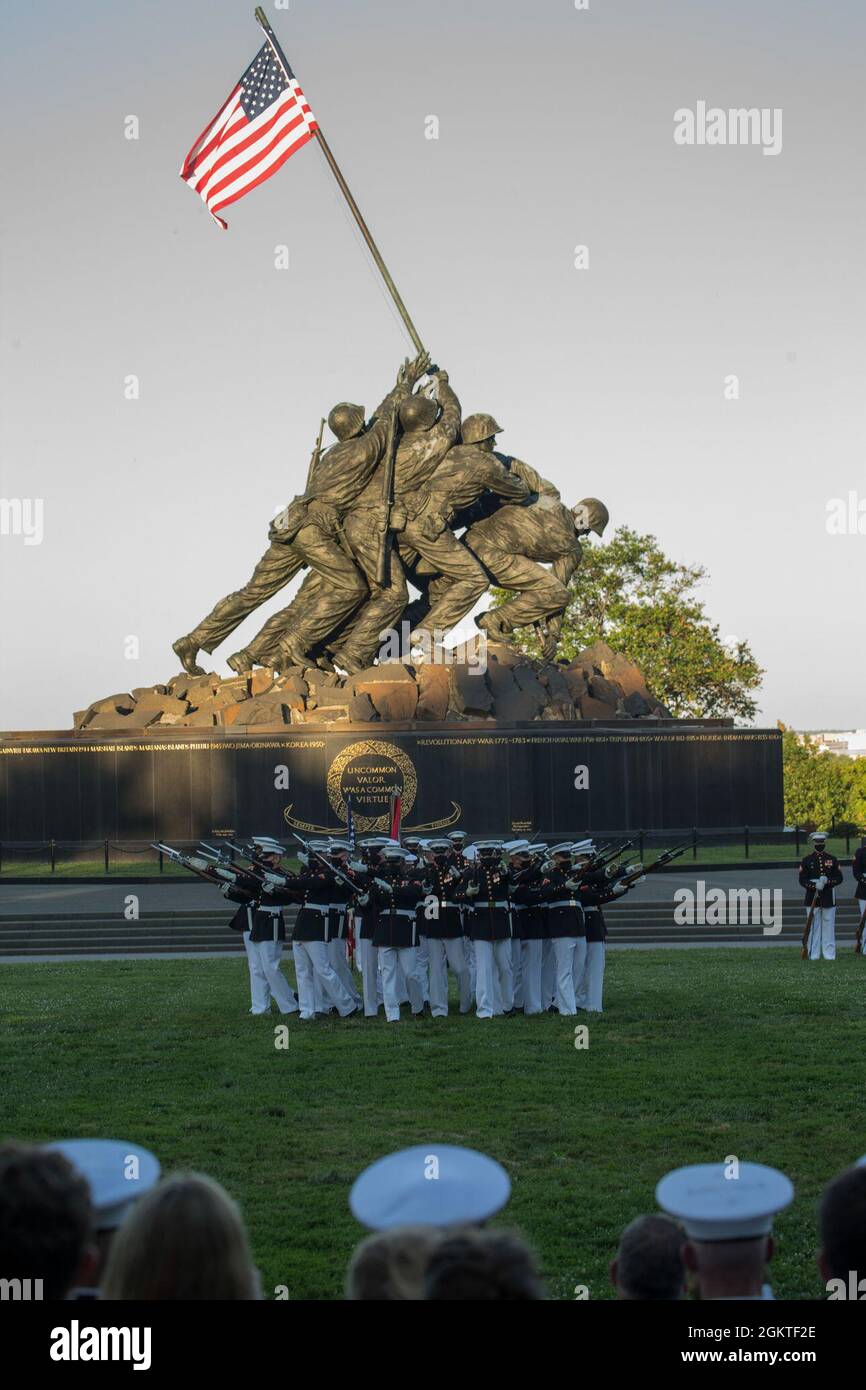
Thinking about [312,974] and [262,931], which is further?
[312,974]

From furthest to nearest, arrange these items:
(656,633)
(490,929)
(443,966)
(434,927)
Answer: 1. (656,633)
2. (443,966)
3. (434,927)
4. (490,929)

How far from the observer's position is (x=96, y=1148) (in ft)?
10.6

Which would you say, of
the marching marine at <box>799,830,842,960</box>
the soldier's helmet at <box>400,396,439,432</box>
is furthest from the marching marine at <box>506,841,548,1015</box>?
the soldier's helmet at <box>400,396,439,432</box>

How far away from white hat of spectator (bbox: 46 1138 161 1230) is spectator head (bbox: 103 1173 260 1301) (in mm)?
393

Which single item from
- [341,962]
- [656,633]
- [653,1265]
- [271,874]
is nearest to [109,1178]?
[653,1265]

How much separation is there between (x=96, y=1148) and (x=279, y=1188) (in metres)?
5.25

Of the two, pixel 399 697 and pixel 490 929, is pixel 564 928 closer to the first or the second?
pixel 490 929

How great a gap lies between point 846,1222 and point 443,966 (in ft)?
41.2

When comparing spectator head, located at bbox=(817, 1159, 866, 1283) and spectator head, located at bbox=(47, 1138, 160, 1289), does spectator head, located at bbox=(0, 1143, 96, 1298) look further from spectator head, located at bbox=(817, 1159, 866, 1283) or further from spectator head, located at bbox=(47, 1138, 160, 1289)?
spectator head, located at bbox=(817, 1159, 866, 1283)

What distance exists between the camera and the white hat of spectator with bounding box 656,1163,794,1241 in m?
3.04

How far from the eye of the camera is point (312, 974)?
49.2 ft

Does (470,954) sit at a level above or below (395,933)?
below
